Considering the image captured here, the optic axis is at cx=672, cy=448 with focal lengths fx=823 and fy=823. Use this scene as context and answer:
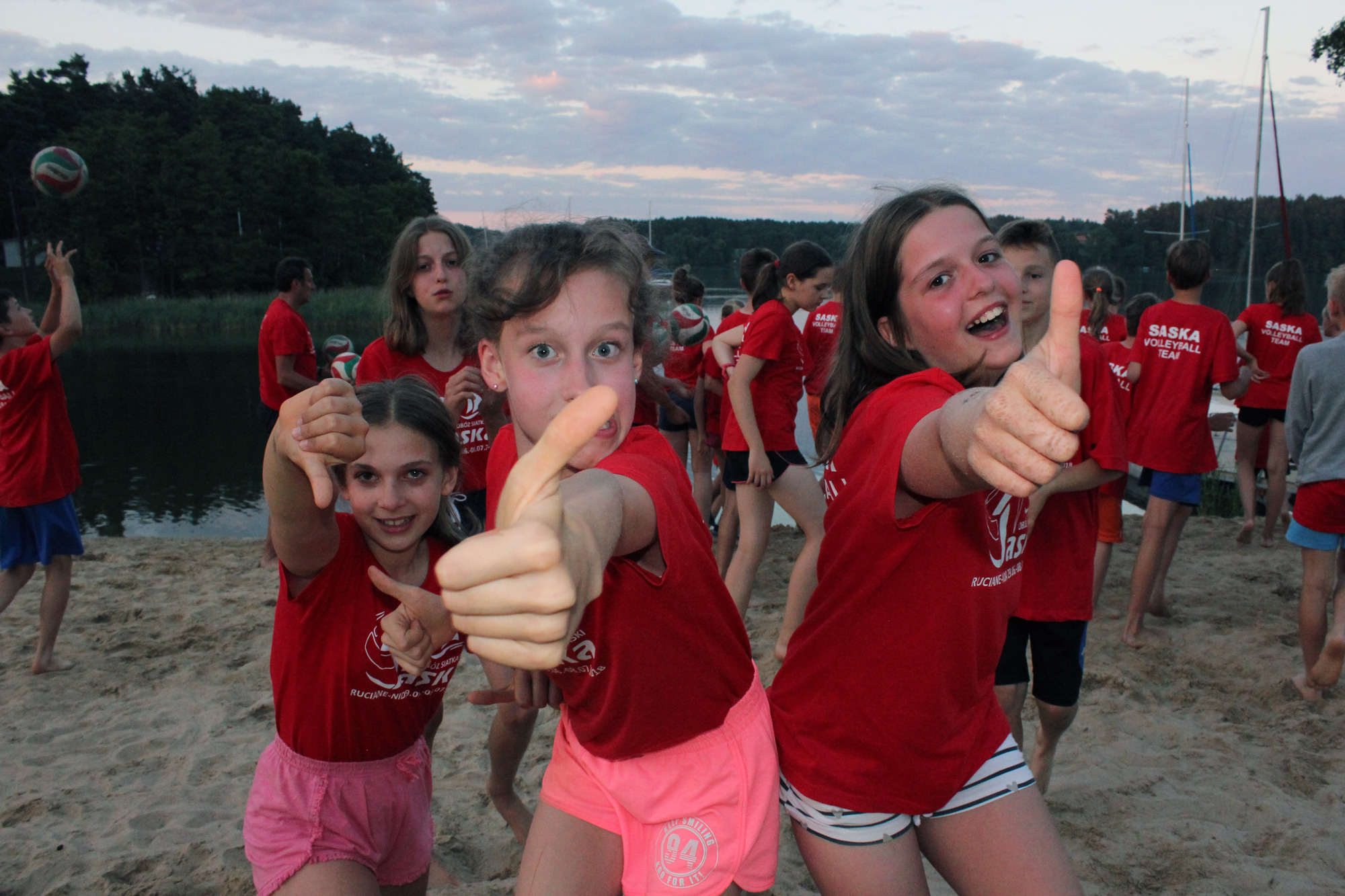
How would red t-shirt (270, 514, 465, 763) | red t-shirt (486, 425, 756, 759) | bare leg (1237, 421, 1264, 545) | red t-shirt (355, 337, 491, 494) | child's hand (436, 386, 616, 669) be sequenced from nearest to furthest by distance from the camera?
child's hand (436, 386, 616, 669), red t-shirt (486, 425, 756, 759), red t-shirt (270, 514, 465, 763), red t-shirt (355, 337, 491, 494), bare leg (1237, 421, 1264, 545)

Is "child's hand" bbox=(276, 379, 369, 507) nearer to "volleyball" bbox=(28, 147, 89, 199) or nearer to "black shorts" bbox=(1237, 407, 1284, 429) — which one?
"volleyball" bbox=(28, 147, 89, 199)

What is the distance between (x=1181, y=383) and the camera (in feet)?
17.1

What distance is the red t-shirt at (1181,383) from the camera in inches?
201

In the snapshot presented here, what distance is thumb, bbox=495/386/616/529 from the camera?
2.97ft

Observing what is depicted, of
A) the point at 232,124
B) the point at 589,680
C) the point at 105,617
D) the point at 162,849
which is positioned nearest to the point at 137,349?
the point at 105,617

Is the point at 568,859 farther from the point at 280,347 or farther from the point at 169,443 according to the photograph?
the point at 169,443

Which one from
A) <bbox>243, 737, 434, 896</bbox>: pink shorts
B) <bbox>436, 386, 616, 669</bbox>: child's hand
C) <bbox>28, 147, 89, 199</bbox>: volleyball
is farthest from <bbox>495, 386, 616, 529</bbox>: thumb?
<bbox>28, 147, 89, 199</bbox>: volleyball

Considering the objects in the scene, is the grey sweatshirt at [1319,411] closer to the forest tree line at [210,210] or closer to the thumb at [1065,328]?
the thumb at [1065,328]

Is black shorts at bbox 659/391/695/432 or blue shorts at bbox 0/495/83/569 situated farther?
black shorts at bbox 659/391/695/432

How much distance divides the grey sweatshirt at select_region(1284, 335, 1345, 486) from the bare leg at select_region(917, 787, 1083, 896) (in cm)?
355

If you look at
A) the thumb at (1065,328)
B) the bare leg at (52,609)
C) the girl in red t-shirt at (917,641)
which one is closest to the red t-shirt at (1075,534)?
the girl in red t-shirt at (917,641)

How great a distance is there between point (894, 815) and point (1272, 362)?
7286mm

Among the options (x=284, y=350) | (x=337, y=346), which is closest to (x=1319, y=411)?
(x=337, y=346)

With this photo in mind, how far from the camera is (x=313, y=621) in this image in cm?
220
